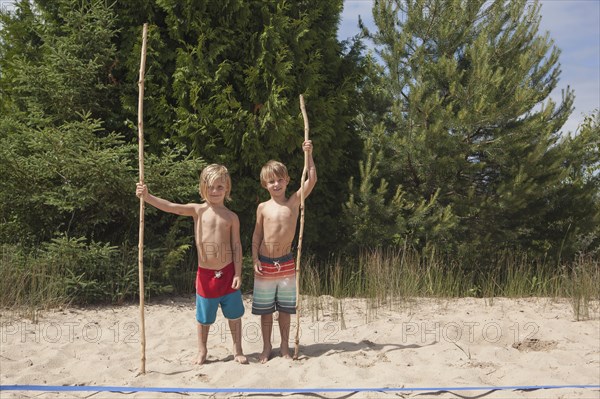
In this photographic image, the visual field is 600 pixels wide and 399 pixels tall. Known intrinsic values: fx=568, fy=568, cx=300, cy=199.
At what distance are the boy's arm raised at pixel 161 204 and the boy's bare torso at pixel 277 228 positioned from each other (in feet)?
2.04

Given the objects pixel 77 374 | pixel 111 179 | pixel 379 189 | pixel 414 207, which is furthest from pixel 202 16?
pixel 77 374

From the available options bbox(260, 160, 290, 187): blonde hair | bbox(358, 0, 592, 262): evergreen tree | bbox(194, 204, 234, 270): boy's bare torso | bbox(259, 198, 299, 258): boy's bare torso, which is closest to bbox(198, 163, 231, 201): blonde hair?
bbox(194, 204, 234, 270): boy's bare torso

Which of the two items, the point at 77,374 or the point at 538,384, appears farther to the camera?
the point at 77,374

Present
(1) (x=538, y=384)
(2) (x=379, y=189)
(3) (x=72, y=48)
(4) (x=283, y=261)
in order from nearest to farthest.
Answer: (1) (x=538, y=384)
(4) (x=283, y=261)
(3) (x=72, y=48)
(2) (x=379, y=189)

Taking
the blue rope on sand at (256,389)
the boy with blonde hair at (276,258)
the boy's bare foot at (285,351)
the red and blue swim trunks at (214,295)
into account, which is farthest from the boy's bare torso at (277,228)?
the blue rope on sand at (256,389)

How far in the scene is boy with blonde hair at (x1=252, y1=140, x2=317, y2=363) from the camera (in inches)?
186

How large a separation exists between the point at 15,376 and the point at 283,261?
7.43ft

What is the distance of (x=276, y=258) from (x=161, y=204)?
1046mm

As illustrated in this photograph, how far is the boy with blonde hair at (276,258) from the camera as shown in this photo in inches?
Result: 186

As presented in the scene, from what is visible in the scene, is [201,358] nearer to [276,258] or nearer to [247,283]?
[276,258]

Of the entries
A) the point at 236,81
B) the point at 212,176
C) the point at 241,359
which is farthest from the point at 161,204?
the point at 236,81

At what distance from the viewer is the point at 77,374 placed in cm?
453

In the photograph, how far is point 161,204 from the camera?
184 inches

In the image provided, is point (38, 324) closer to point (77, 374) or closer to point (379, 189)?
point (77, 374)
